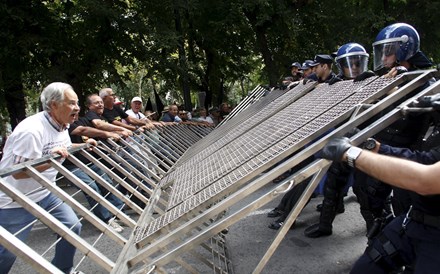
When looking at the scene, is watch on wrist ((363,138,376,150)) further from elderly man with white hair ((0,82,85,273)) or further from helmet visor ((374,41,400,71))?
elderly man with white hair ((0,82,85,273))

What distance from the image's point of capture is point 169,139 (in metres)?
5.92

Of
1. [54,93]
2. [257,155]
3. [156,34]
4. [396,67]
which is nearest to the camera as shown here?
[257,155]

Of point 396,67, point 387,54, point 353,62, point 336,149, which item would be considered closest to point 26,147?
point 336,149

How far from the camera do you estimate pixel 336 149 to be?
1763 mm

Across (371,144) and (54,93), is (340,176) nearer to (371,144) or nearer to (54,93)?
(371,144)

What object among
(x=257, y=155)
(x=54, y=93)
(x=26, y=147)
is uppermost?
(x=54, y=93)

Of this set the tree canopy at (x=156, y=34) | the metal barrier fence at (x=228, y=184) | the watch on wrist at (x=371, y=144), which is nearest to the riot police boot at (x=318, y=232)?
the metal barrier fence at (x=228, y=184)

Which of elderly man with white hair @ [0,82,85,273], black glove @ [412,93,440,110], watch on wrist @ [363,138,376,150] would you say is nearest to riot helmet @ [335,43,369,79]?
watch on wrist @ [363,138,376,150]

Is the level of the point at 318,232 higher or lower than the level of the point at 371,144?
lower

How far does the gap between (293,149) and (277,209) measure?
324cm

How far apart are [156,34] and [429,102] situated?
376 inches

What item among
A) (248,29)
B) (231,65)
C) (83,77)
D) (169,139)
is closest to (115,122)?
(169,139)

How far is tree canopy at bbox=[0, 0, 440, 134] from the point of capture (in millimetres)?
9461

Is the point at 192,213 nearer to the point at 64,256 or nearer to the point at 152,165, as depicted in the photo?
the point at 64,256
